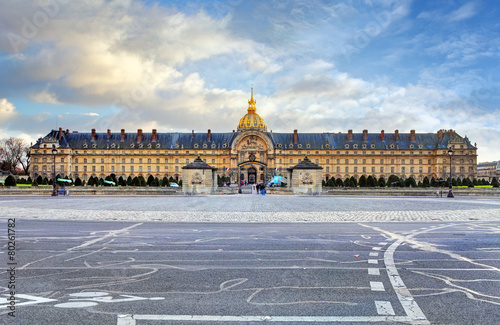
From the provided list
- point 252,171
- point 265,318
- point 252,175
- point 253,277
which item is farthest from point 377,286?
point 252,175

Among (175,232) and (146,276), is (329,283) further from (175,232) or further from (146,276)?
(175,232)

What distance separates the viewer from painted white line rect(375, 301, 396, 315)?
533 centimetres

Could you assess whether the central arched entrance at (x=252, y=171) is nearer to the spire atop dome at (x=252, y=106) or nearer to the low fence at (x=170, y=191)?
the spire atop dome at (x=252, y=106)

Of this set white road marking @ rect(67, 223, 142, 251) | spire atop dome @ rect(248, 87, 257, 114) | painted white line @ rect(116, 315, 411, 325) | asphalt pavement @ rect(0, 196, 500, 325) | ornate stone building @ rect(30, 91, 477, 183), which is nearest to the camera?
painted white line @ rect(116, 315, 411, 325)

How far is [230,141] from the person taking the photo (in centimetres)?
11394

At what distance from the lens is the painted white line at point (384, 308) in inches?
210

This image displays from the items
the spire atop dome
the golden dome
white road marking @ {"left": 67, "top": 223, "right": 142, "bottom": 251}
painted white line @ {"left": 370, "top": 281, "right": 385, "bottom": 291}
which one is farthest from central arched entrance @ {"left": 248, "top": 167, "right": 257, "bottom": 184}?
painted white line @ {"left": 370, "top": 281, "right": 385, "bottom": 291}

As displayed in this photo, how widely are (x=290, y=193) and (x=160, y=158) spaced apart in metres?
70.8

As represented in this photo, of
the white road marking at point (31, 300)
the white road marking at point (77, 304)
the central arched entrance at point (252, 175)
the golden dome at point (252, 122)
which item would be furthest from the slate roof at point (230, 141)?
the white road marking at point (77, 304)

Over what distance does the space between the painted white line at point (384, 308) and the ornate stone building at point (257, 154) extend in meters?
103

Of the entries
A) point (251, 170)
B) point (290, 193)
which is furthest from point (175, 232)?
point (251, 170)

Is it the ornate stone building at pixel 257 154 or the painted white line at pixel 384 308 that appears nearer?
the painted white line at pixel 384 308

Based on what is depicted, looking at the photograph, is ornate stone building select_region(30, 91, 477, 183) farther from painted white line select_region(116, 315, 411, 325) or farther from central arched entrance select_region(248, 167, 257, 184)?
painted white line select_region(116, 315, 411, 325)

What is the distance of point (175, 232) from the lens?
12875mm
